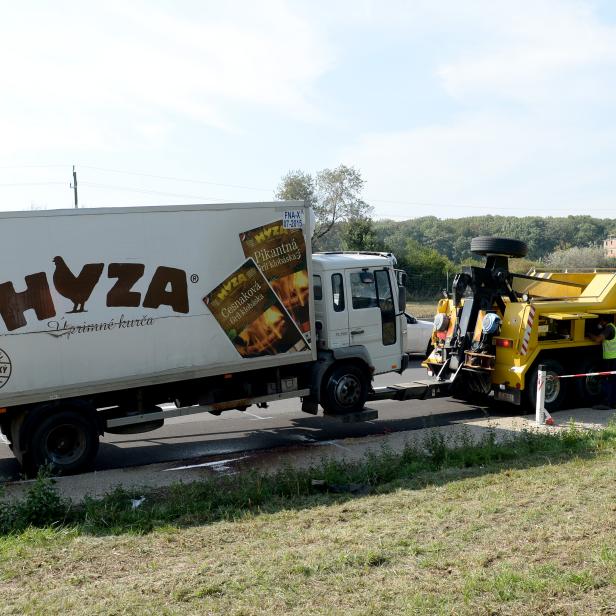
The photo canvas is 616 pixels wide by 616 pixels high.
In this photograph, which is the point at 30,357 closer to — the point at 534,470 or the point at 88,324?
the point at 88,324

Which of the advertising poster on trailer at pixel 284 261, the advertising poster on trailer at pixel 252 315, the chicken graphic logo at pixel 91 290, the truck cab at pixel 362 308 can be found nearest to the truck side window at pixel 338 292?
the truck cab at pixel 362 308

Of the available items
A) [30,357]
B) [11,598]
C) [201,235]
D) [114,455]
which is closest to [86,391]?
[30,357]

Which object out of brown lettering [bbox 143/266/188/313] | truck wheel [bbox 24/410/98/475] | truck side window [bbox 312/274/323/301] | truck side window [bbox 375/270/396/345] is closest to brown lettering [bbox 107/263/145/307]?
brown lettering [bbox 143/266/188/313]

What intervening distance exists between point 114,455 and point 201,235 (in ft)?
10.9

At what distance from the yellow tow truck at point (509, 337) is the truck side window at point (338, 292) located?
2493 mm

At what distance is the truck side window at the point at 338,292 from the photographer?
11531 mm

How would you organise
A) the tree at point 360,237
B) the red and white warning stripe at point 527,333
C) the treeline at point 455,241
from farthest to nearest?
the tree at point 360,237 < the treeline at point 455,241 < the red and white warning stripe at point 527,333

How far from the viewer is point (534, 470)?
28.1ft

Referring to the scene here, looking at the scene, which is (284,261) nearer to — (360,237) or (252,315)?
(252,315)

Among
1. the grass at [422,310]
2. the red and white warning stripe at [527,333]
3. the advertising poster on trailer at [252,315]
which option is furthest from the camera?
the grass at [422,310]

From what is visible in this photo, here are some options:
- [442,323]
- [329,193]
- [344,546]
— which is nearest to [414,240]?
[329,193]

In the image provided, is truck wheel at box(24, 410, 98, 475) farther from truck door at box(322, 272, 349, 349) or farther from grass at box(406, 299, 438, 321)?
grass at box(406, 299, 438, 321)

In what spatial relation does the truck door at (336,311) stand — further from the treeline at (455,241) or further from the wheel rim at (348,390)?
the treeline at (455,241)

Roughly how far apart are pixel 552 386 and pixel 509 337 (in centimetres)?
121
